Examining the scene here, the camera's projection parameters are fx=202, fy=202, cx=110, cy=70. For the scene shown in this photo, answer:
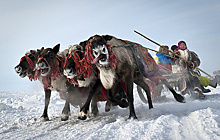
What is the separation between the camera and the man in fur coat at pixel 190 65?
782 centimetres

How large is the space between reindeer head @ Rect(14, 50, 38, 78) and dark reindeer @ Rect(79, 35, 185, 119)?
2.11m

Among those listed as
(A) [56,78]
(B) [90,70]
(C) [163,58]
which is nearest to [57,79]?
(A) [56,78]

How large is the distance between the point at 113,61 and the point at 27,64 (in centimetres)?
283

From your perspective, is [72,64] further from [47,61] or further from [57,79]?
[57,79]

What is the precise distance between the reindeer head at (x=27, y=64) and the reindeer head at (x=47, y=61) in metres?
0.45

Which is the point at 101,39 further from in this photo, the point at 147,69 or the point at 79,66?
the point at 147,69

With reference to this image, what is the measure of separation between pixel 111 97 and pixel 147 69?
4.26 feet

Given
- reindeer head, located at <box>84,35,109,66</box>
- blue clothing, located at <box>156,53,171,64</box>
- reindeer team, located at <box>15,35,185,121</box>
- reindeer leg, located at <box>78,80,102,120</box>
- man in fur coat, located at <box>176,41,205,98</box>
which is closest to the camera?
reindeer head, located at <box>84,35,109,66</box>

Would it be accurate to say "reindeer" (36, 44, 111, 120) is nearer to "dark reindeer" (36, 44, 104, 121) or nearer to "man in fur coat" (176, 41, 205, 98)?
"dark reindeer" (36, 44, 104, 121)

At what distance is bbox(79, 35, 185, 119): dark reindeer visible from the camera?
3766 millimetres

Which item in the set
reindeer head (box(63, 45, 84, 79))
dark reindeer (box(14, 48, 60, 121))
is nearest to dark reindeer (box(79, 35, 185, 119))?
reindeer head (box(63, 45, 84, 79))

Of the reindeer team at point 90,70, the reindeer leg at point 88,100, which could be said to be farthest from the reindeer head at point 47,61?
the reindeer leg at point 88,100

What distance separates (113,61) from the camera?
3949 millimetres

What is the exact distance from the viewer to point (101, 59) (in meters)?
3.75
